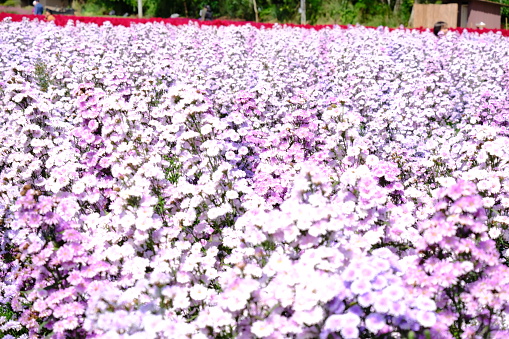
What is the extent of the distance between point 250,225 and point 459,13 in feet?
102

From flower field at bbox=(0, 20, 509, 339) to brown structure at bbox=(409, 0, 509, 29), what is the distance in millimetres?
23593

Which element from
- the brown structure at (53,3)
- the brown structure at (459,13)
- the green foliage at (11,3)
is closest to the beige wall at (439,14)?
the brown structure at (459,13)

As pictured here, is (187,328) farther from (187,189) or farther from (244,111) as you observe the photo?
(244,111)

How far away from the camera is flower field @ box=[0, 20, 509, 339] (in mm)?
2656

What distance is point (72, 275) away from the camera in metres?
3.14

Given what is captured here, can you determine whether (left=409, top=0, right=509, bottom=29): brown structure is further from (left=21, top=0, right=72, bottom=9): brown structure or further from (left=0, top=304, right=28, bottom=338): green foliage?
(left=21, top=0, right=72, bottom=9): brown structure

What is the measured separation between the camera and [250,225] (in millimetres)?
3326

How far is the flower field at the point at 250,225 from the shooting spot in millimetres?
2656

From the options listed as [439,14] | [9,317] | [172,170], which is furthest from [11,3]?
[9,317]

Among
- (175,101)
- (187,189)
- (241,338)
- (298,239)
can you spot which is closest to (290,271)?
(298,239)

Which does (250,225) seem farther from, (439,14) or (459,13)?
(459,13)

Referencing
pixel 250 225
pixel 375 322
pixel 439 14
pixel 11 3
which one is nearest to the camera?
pixel 375 322

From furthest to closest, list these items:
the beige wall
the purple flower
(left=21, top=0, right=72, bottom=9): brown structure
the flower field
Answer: (left=21, top=0, right=72, bottom=9): brown structure → the beige wall → the flower field → the purple flower

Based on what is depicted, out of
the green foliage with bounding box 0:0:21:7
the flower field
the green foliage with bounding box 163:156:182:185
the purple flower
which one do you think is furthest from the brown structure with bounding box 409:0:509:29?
the green foliage with bounding box 0:0:21:7
